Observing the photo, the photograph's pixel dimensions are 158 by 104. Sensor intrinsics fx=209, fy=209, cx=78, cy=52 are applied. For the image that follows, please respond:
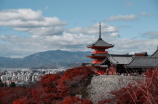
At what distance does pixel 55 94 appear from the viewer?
21656 mm

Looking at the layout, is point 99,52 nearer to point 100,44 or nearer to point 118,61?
point 100,44

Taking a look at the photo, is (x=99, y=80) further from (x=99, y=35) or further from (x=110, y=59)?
(x=99, y=35)

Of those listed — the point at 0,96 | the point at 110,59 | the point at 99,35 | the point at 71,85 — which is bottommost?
the point at 0,96

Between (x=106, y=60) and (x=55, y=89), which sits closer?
(x=55, y=89)

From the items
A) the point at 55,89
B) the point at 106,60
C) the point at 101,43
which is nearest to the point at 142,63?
the point at 106,60

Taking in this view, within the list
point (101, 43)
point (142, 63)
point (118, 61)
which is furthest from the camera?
point (101, 43)

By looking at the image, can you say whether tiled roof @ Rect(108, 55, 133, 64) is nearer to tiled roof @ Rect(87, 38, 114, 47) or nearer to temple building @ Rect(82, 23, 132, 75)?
temple building @ Rect(82, 23, 132, 75)

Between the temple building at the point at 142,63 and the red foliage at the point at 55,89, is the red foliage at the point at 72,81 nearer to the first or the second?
the red foliage at the point at 55,89

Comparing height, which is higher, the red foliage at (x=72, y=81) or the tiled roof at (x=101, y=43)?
the tiled roof at (x=101, y=43)

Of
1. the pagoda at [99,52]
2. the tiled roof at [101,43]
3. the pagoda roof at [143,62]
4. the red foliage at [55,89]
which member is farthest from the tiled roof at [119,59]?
the tiled roof at [101,43]

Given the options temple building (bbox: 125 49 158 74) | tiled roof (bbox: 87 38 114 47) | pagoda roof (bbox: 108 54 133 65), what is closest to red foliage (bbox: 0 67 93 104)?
pagoda roof (bbox: 108 54 133 65)

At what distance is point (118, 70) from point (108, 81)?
325 cm

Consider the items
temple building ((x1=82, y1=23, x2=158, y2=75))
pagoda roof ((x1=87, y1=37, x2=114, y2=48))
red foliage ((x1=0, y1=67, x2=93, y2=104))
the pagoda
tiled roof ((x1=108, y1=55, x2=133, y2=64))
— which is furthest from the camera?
pagoda roof ((x1=87, y1=37, x2=114, y2=48))

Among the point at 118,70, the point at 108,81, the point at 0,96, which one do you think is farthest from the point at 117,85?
the point at 0,96
